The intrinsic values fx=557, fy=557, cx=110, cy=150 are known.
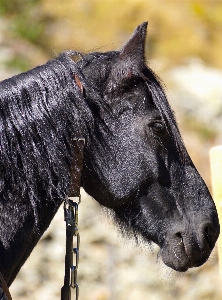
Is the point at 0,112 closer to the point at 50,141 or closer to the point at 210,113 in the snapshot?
the point at 50,141

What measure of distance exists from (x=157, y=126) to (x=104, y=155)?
231mm

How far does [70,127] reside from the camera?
2025 mm

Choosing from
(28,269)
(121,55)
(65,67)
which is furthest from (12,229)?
(28,269)

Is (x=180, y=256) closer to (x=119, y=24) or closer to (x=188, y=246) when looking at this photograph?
(x=188, y=246)

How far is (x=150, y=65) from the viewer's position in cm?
637

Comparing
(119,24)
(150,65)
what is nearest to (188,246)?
(150,65)

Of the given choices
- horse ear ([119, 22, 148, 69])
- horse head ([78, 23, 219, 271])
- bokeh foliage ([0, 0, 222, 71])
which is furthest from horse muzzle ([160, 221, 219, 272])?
bokeh foliage ([0, 0, 222, 71])

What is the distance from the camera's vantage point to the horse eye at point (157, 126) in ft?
6.89

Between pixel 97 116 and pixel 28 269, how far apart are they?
3.63 metres

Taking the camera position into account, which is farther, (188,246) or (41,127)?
(188,246)

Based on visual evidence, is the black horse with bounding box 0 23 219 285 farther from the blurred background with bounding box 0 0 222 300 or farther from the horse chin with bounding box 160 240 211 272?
the blurred background with bounding box 0 0 222 300

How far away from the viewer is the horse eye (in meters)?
Answer: 2.10

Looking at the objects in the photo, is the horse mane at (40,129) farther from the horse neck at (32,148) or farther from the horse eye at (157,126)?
the horse eye at (157,126)

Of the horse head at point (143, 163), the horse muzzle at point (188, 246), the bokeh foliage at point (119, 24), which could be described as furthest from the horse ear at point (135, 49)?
the bokeh foliage at point (119, 24)
